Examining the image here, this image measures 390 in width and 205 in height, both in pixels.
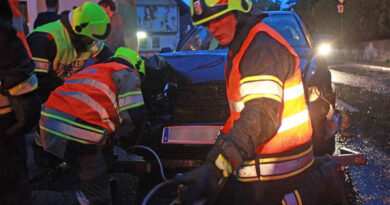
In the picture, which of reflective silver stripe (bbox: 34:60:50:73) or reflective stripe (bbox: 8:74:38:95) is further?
reflective silver stripe (bbox: 34:60:50:73)

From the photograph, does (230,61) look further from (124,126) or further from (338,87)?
(338,87)

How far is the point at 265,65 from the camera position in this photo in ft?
5.36

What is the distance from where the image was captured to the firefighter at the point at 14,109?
186 cm

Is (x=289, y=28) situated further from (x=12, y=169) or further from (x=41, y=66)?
(x=12, y=169)

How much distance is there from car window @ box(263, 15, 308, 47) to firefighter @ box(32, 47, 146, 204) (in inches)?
100

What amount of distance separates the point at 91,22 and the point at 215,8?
1649 millimetres

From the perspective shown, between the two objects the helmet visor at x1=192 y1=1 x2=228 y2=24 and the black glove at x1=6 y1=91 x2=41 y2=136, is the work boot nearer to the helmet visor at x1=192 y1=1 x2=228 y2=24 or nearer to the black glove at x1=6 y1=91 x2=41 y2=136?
the helmet visor at x1=192 y1=1 x2=228 y2=24

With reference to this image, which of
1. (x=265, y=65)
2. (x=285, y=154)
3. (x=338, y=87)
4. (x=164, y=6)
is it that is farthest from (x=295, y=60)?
(x=164, y=6)

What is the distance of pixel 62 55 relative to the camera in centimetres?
343

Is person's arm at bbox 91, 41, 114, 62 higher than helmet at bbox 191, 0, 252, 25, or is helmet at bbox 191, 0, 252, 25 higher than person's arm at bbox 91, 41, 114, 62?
helmet at bbox 191, 0, 252, 25

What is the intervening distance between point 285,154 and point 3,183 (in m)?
1.45

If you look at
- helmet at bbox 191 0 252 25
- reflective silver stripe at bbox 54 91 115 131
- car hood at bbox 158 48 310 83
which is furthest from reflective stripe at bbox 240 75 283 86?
car hood at bbox 158 48 310 83

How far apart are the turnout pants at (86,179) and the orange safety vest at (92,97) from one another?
0.50 feet

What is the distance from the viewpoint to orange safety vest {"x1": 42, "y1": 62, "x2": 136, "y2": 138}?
2504mm
